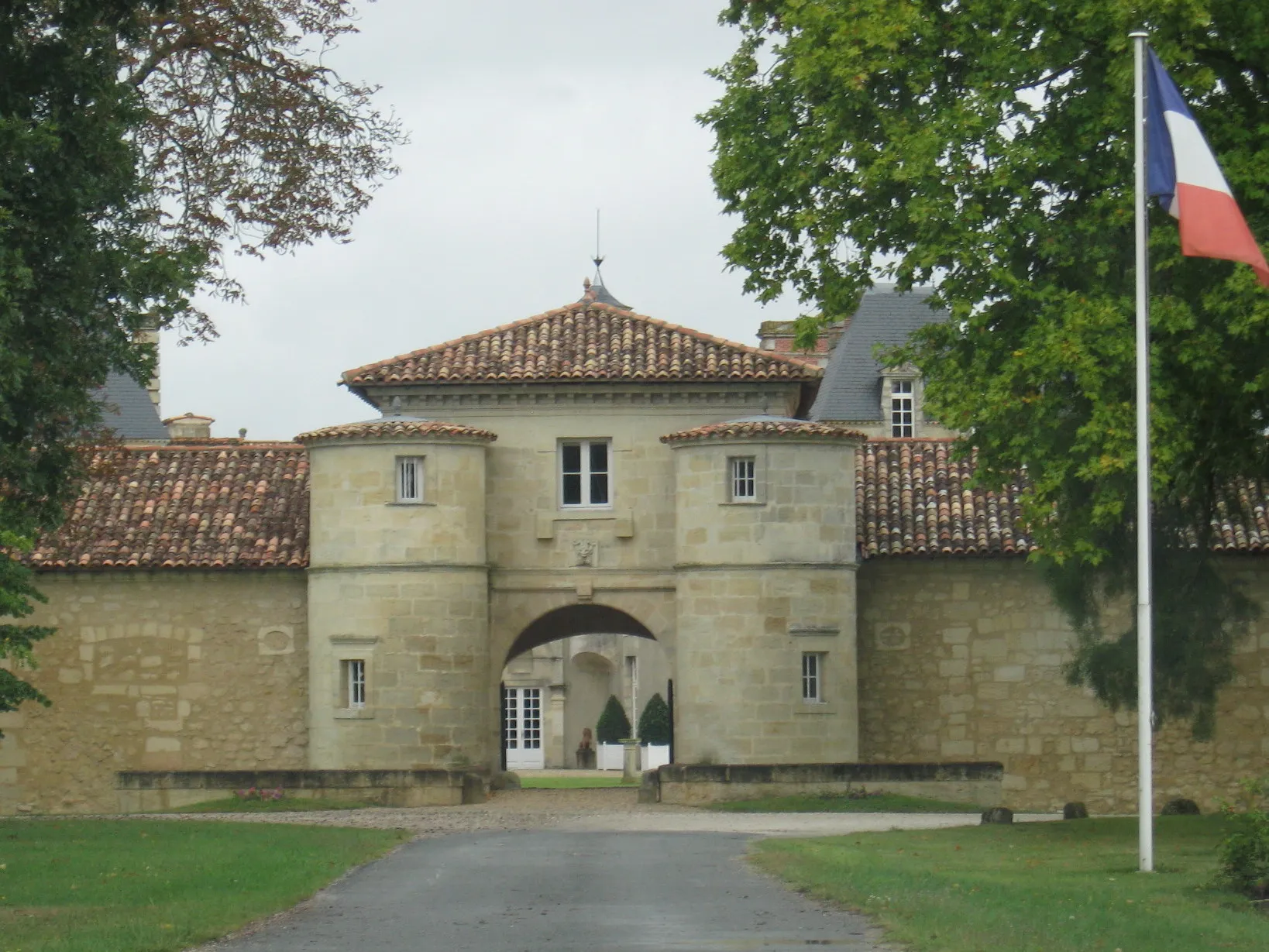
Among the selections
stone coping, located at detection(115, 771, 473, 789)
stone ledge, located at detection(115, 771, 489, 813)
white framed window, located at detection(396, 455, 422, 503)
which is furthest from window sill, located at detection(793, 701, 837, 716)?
white framed window, located at detection(396, 455, 422, 503)

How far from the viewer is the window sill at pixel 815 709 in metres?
33.5

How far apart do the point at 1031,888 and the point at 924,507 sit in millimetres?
18891

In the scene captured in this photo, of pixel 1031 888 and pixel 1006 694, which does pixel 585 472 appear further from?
pixel 1031 888

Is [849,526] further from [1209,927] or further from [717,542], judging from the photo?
[1209,927]

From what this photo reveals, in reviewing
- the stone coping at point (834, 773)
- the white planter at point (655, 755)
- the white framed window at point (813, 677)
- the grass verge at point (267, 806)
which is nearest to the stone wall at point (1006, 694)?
the white framed window at point (813, 677)

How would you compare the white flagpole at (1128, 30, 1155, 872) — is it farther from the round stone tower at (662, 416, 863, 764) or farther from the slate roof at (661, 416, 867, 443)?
the slate roof at (661, 416, 867, 443)

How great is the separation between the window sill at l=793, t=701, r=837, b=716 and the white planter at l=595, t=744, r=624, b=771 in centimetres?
2945

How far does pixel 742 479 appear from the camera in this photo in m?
34.1

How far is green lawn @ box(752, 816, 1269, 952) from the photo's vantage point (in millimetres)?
13750

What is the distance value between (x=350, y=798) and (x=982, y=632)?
34.4 ft

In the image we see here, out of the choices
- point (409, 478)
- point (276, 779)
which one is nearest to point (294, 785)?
point (276, 779)

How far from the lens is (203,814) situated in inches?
1187

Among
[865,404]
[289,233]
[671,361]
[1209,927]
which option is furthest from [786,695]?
[865,404]

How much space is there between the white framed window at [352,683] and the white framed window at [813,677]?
686cm
